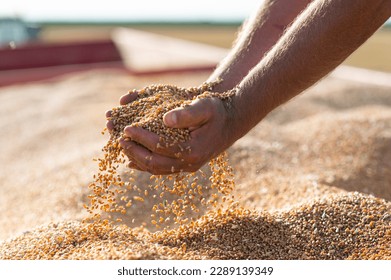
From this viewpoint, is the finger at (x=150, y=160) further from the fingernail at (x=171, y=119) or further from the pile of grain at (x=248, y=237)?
the pile of grain at (x=248, y=237)

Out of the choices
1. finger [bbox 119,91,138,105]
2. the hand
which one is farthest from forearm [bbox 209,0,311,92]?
the hand

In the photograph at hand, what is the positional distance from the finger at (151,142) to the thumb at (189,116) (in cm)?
7

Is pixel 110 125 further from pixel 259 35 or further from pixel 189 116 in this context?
pixel 259 35

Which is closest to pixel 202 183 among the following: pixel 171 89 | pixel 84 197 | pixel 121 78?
pixel 84 197

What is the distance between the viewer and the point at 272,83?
186 centimetres

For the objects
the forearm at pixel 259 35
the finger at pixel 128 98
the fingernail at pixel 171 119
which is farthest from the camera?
the forearm at pixel 259 35

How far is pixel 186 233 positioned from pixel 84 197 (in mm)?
1043

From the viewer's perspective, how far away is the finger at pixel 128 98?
2.10 metres

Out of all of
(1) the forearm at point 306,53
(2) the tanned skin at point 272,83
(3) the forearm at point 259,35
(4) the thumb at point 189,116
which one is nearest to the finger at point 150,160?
(2) the tanned skin at point 272,83

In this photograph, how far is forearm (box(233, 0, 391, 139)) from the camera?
1.76m

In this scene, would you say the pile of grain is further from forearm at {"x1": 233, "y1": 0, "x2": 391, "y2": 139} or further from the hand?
forearm at {"x1": 233, "y1": 0, "x2": 391, "y2": 139}

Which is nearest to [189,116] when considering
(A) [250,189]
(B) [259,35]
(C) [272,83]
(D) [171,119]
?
(D) [171,119]

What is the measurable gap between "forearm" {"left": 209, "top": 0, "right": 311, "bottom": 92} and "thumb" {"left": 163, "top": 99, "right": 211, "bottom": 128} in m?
0.49

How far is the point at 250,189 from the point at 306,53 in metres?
1.09
